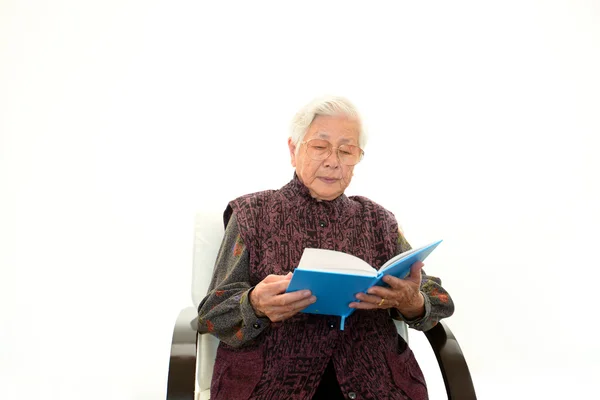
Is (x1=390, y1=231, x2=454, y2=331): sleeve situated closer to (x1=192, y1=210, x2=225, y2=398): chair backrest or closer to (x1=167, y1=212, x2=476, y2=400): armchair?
(x1=167, y1=212, x2=476, y2=400): armchair

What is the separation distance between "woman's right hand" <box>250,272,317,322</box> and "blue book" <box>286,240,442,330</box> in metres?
0.02

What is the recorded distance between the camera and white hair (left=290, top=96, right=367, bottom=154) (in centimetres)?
180

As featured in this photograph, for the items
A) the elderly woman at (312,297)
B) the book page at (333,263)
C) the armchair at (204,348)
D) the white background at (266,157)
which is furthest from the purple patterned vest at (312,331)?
the white background at (266,157)

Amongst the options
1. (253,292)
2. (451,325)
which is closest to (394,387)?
(253,292)

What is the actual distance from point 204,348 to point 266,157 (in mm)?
1102

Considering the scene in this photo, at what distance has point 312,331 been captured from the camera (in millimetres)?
1629

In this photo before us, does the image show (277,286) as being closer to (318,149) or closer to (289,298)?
(289,298)

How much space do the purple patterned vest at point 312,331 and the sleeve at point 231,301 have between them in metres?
0.04

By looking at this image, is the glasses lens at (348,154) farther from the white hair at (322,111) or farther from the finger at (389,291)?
the finger at (389,291)

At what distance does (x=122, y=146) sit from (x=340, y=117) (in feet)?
3.91

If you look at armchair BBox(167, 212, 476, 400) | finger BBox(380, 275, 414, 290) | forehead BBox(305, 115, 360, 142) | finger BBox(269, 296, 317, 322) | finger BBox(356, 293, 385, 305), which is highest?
forehead BBox(305, 115, 360, 142)

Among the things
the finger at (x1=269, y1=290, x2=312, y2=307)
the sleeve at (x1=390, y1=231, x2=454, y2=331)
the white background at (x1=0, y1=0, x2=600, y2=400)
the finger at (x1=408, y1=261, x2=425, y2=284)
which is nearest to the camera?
the finger at (x1=269, y1=290, x2=312, y2=307)

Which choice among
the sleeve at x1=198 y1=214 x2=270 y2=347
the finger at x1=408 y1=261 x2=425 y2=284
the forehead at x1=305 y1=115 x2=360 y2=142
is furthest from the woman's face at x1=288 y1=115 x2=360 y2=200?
the finger at x1=408 y1=261 x2=425 y2=284

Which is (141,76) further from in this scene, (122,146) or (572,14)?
(572,14)
